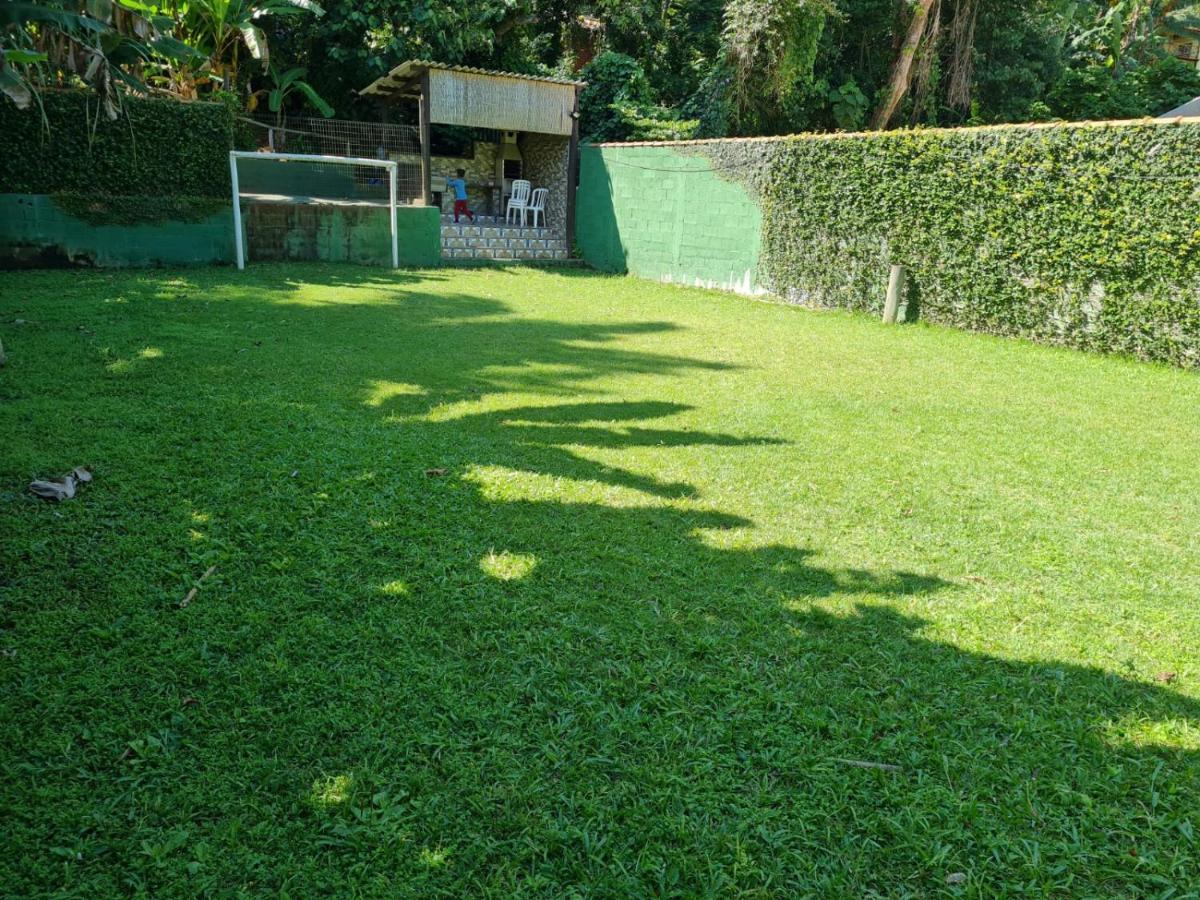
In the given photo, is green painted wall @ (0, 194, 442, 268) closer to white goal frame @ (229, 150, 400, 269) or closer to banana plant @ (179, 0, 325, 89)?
white goal frame @ (229, 150, 400, 269)

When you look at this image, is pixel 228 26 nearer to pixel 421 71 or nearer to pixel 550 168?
pixel 421 71

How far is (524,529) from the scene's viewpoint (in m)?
4.18

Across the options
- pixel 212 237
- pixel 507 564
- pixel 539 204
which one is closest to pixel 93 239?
pixel 212 237

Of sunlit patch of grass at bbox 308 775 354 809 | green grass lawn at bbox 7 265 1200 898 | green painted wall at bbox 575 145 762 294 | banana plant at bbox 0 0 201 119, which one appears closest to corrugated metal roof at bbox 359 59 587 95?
green painted wall at bbox 575 145 762 294

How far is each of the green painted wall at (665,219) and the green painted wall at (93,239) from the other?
7.86m

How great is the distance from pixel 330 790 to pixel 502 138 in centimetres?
2210

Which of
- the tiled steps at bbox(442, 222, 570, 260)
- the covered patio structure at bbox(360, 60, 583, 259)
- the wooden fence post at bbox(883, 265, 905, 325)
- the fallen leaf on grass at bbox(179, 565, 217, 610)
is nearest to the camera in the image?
the fallen leaf on grass at bbox(179, 565, 217, 610)

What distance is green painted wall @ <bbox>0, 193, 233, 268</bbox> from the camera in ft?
40.4

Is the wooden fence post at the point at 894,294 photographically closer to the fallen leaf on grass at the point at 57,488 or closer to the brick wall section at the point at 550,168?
the brick wall section at the point at 550,168

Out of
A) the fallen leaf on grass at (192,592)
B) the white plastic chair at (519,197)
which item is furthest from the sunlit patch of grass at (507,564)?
the white plastic chair at (519,197)

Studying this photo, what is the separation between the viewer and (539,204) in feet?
66.9

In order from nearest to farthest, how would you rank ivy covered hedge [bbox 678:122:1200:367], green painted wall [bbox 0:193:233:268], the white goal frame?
ivy covered hedge [bbox 678:122:1200:367] → green painted wall [bbox 0:193:233:268] → the white goal frame

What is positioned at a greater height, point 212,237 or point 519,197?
point 519,197

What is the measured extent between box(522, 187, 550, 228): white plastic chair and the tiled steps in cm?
106
